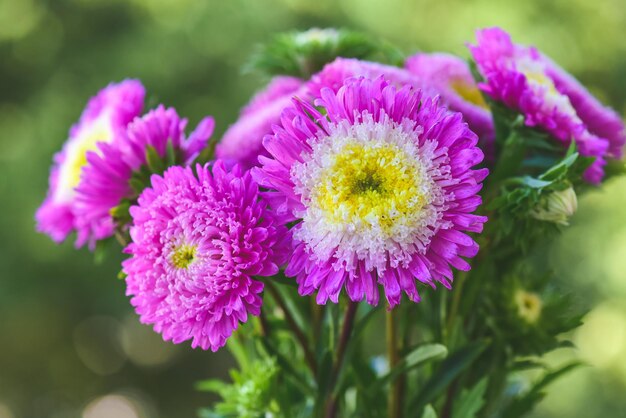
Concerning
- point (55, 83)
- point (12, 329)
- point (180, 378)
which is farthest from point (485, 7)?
point (12, 329)

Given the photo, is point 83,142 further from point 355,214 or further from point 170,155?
point 355,214

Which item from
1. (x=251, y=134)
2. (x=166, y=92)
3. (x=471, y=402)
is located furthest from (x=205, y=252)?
(x=166, y=92)

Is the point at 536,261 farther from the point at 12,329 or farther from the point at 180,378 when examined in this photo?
the point at 12,329

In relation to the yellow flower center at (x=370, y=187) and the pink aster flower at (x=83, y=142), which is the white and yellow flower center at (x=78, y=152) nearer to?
the pink aster flower at (x=83, y=142)

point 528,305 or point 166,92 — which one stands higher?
point 166,92

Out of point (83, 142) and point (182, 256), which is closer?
point (182, 256)

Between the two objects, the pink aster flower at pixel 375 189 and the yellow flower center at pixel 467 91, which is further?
the yellow flower center at pixel 467 91

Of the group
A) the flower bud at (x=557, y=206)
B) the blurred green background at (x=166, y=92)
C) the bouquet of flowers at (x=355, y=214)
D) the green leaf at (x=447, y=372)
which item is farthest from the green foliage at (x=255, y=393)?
the blurred green background at (x=166, y=92)

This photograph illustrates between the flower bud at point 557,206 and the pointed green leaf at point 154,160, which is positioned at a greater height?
the pointed green leaf at point 154,160
